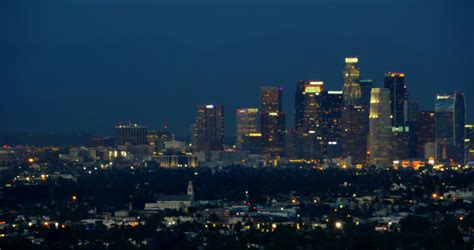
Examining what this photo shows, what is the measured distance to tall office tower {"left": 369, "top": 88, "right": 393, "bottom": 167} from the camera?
166 m

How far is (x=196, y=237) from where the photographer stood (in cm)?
7044

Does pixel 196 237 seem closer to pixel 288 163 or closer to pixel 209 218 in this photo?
pixel 209 218

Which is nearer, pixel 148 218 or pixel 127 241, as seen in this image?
pixel 127 241

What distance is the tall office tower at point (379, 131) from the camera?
166 m

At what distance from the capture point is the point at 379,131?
170 meters

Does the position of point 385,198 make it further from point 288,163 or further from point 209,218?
point 288,163

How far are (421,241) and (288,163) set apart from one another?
344 ft

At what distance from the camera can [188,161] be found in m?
169

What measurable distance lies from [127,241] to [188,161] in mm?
100129

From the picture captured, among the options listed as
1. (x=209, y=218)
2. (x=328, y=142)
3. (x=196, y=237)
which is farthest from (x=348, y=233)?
(x=328, y=142)

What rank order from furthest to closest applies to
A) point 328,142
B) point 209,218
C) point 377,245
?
point 328,142 < point 209,218 < point 377,245

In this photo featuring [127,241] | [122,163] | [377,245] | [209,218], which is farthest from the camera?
[122,163]

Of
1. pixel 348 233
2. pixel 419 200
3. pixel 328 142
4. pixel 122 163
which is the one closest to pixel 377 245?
pixel 348 233

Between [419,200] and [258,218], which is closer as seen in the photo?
[258,218]
